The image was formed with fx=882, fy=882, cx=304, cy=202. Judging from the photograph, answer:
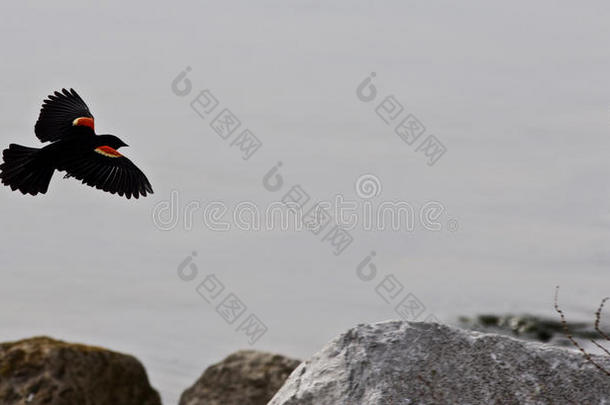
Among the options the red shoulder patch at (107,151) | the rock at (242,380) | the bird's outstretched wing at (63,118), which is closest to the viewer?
the red shoulder patch at (107,151)

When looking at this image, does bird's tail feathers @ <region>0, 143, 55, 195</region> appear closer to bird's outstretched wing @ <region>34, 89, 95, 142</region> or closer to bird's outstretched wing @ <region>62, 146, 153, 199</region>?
bird's outstretched wing @ <region>62, 146, 153, 199</region>

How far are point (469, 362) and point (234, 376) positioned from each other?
3656mm

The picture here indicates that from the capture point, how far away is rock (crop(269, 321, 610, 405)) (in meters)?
4.13

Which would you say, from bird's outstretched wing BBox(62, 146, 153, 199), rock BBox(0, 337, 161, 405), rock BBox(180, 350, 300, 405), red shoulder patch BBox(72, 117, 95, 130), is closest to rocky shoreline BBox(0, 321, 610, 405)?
bird's outstretched wing BBox(62, 146, 153, 199)

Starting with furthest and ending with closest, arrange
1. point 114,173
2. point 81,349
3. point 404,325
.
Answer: point 81,349, point 114,173, point 404,325

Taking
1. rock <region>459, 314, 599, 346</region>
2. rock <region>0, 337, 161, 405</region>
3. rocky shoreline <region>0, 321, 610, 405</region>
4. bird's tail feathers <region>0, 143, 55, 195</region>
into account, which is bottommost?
rock <region>459, 314, 599, 346</region>

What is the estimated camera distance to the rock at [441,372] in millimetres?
4133

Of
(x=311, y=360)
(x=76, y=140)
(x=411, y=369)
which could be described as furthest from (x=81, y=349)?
(x=411, y=369)

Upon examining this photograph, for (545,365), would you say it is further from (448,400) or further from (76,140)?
(76,140)

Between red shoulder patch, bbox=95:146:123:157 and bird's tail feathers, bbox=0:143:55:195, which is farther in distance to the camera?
red shoulder patch, bbox=95:146:123:157

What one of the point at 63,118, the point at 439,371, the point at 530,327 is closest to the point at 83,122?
the point at 63,118

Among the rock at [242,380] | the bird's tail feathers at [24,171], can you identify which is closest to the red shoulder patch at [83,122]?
the bird's tail feathers at [24,171]

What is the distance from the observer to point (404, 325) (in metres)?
4.36

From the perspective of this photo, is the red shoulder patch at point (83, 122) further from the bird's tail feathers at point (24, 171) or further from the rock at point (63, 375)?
the rock at point (63, 375)
